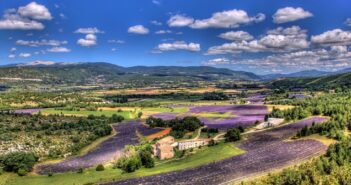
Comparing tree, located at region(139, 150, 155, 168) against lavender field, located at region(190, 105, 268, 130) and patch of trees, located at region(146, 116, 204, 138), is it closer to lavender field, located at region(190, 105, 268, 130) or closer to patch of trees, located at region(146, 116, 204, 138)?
patch of trees, located at region(146, 116, 204, 138)

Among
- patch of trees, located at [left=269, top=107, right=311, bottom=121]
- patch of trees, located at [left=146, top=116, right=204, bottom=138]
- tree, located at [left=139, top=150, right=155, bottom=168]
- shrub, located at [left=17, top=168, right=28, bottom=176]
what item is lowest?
shrub, located at [left=17, top=168, right=28, bottom=176]

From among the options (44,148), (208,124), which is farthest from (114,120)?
(44,148)

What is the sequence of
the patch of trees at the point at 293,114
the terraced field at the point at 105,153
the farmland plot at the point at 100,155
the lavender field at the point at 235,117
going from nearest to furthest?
the farmland plot at the point at 100,155
the terraced field at the point at 105,153
the patch of trees at the point at 293,114
the lavender field at the point at 235,117

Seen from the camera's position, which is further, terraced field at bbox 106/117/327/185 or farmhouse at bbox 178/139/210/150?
farmhouse at bbox 178/139/210/150

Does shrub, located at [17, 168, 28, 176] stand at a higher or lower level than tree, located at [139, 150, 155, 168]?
lower

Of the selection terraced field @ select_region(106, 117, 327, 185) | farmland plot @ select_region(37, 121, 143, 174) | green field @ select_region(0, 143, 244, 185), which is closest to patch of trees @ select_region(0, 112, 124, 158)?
farmland plot @ select_region(37, 121, 143, 174)

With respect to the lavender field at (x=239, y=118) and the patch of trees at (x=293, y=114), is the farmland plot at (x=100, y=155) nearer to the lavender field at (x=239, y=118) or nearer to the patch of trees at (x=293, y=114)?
the lavender field at (x=239, y=118)

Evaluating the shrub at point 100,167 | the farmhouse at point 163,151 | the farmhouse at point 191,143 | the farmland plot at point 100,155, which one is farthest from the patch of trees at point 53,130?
the farmhouse at point 191,143
